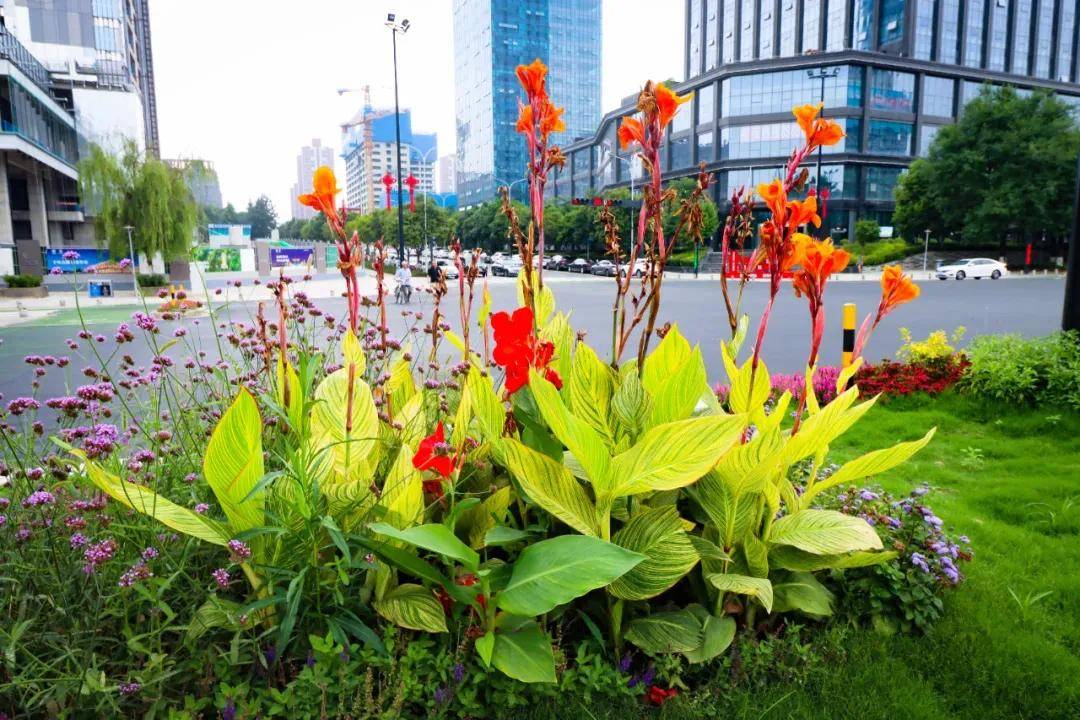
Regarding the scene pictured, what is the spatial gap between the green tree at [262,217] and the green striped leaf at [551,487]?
129 m

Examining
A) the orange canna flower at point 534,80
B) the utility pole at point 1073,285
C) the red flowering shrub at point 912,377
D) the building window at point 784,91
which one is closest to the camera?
the orange canna flower at point 534,80

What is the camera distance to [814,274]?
2139mm

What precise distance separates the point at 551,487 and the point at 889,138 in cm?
6466

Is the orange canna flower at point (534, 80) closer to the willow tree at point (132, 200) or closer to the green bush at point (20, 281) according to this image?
the green bush at point (20, 281)

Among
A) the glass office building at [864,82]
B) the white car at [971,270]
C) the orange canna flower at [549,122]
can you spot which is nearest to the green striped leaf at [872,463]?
the orange canna flower at [549,122]

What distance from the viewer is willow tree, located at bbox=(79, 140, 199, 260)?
91.0 feet

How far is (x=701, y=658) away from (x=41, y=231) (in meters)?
47.0

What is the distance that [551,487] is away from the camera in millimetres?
1938

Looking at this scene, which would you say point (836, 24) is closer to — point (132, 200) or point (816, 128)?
point (132, 200)

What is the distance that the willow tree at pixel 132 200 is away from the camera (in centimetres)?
2773

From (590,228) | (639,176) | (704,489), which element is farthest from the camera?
(639,176)

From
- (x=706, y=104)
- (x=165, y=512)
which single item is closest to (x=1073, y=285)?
(x=165, y=512)

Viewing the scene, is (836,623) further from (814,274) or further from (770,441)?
(814,274)

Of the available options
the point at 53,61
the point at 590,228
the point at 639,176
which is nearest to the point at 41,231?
the point at 53,61
